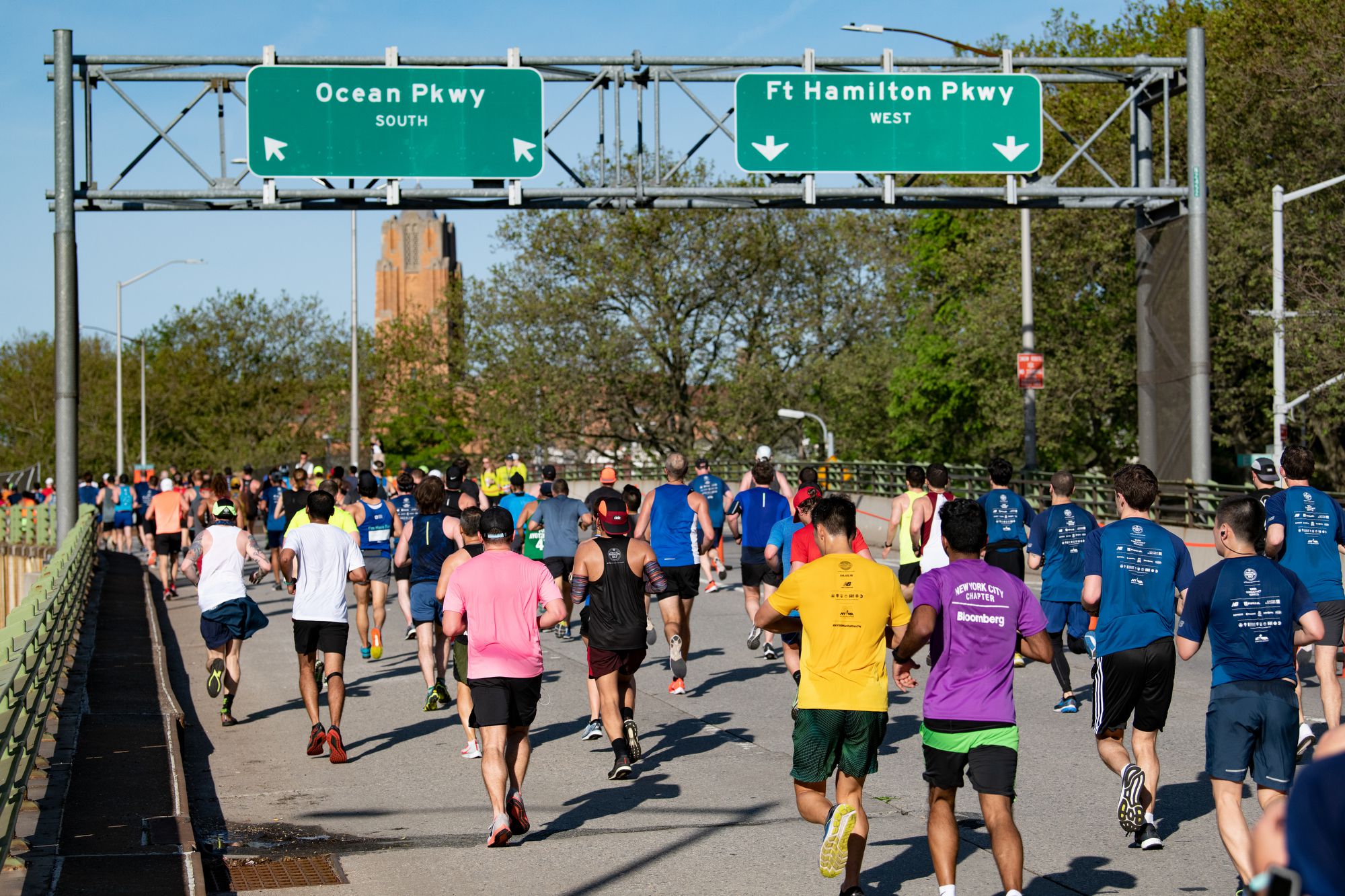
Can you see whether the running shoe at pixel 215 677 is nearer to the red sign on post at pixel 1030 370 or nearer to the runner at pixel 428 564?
the runner at pixel 428 564

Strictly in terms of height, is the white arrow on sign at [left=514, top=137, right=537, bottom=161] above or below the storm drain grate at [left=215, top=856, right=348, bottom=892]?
above

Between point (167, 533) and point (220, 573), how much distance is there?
38.6 ft

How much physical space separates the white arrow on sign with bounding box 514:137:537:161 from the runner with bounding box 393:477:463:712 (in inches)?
341

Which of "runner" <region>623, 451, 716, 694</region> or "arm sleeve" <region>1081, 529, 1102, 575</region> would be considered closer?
"arm sleeve" <region>1081, 529, 1102, 575</region>

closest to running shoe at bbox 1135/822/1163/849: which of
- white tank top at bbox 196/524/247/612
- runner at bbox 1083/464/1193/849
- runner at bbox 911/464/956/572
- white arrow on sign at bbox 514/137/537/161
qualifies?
runner at bbox 1083/464/1193/849

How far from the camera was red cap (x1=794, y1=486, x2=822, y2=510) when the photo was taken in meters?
11.9

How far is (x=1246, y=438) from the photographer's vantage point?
3644 cm

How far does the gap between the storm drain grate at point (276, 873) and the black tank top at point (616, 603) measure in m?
2.58

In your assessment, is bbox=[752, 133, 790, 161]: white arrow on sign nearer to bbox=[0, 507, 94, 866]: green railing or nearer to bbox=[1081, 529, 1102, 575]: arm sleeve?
bbox=[0, 507, 94, 866]: green railing

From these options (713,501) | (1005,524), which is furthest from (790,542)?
(713,501)

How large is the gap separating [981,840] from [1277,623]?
2.01 m

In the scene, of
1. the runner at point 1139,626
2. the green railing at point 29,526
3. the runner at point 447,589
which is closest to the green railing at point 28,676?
the runner at point 447,589

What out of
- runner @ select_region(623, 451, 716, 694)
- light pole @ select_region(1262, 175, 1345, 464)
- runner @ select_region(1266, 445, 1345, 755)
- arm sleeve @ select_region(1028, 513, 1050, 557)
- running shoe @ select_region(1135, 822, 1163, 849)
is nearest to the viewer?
running shoe @ select_region(1135, 822, 1163, 849)

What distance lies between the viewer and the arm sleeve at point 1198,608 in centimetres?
634
